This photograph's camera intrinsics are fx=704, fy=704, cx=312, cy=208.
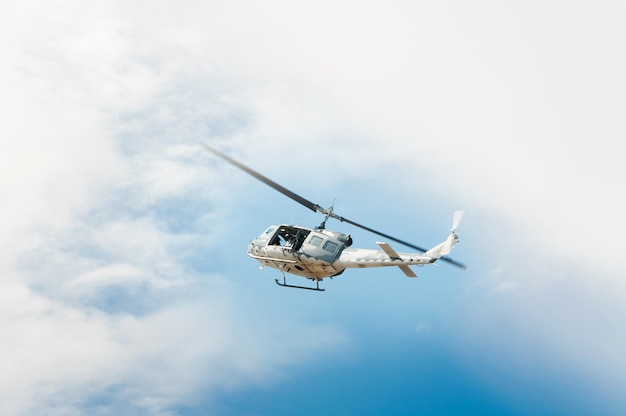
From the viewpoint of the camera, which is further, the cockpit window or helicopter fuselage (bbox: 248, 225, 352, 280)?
the cockpit window

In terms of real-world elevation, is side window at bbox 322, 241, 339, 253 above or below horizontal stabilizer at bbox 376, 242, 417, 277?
above

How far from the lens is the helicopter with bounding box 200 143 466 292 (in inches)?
1875

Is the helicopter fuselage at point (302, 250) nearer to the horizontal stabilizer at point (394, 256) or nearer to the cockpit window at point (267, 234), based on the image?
the cockpit window at point (267, 234)

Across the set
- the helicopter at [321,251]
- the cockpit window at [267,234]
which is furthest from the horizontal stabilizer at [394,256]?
the cockpit window at [267,234]

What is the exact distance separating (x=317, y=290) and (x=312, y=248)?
12.0 ft

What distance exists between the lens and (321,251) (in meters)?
50.6

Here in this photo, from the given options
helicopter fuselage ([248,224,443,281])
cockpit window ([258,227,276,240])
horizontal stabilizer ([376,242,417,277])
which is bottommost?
horizontal stabilizer ([376,242,417,277])

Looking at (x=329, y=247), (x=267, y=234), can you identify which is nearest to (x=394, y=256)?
(x=329, y=247)

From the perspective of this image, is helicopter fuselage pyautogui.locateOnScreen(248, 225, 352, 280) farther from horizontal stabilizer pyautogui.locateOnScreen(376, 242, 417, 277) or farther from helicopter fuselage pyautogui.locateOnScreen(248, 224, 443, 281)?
horizontal stabilizer pyautogui.locateOnScreen(376, 242, 417, 277)

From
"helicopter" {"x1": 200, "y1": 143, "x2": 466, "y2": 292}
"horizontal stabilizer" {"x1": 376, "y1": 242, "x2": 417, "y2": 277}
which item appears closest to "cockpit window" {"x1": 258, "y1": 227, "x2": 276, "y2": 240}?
"helicopter" {"x1": 200, "y1": 143, "x2": 466, "y2": 292}

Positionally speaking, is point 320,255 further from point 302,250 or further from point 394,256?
point 394,256

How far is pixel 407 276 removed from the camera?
164ft

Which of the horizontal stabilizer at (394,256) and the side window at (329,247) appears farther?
the side window at (329,247)

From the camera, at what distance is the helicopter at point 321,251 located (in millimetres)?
47625
